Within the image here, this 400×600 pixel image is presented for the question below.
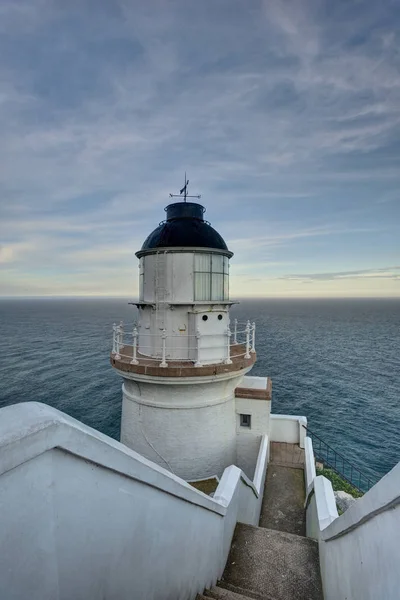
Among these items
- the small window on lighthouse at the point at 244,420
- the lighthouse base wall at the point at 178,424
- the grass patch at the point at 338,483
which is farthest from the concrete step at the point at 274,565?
the grass patch at the point at 338,483

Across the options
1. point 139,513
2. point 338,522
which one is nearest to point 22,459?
point 139,513

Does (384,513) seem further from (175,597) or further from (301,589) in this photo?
(301,589)

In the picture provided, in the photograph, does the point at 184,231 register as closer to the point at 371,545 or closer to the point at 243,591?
the point at 243,591

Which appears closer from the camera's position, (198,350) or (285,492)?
(198,350)

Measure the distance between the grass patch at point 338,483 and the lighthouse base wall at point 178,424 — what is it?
9232 millimetres

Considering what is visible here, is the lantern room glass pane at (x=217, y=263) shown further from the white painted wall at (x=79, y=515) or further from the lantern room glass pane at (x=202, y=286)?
the white painted wall at (x=79, y=515)

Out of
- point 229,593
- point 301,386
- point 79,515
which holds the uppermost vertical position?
point 79,515

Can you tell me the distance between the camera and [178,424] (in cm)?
1032

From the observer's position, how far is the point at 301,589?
565 centimetres

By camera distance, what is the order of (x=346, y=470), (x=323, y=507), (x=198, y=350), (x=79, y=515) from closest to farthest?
(x=79, y=515) → (x=323, y=507) → (x=198, y=350) → (x=346, y=470)

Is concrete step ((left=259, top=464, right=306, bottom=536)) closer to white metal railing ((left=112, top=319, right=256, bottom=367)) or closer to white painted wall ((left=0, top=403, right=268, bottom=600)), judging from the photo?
white metal railing ((left=112, top=319, right=256, bottom=367))

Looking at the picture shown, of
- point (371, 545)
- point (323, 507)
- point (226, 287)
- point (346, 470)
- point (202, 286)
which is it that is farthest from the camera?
point (346, 470)

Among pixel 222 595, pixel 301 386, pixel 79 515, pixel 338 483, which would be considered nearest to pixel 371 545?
pixel 79 515

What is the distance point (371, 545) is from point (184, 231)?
9068mm
